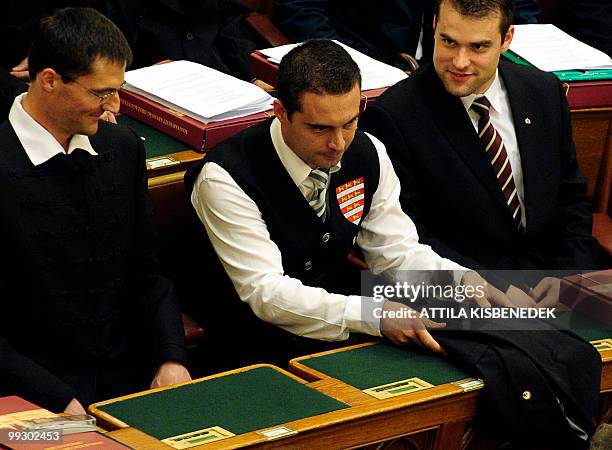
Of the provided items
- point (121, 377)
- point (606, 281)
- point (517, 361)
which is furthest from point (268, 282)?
point (606, 281)

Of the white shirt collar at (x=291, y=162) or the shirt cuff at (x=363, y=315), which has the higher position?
the white shirt collar at (x=291, y=162)

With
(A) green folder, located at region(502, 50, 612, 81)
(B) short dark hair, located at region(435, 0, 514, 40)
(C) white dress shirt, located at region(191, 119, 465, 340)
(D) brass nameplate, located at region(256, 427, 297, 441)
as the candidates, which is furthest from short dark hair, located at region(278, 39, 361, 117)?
(A) green folder, located at region(502, 50, 612, 81)

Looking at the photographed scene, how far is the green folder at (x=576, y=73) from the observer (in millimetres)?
3586

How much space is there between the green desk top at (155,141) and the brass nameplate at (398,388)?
0.99 metres

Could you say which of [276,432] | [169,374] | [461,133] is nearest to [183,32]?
[461,133]

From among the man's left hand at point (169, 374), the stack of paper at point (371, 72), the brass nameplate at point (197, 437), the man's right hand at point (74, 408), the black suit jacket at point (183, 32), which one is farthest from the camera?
the black suit jacket at point (183, 32)

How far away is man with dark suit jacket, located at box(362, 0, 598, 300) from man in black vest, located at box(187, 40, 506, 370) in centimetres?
25

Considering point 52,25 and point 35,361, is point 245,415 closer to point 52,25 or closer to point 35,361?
point 35,361

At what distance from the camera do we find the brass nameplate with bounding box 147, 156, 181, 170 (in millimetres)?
2924

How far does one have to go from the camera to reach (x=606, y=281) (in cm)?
283

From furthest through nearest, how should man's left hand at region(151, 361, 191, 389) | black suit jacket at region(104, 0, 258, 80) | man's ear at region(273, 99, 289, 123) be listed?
1. black suit jacket at region(104, 0, 258, 80)
2. man's ear at region(273, 99, 289, 123)
3. man's left hand at region(151, 361, 191, 389)

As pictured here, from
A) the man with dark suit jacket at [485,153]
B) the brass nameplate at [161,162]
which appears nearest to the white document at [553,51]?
the man with dark suit jacket at [485,153]

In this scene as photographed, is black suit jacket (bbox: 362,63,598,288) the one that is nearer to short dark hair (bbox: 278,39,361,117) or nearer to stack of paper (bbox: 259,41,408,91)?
stack of paper (bbox: 259,41,408,91)

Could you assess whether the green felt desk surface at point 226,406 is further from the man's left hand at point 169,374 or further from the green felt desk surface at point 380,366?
the man's left hand at point 169,374
